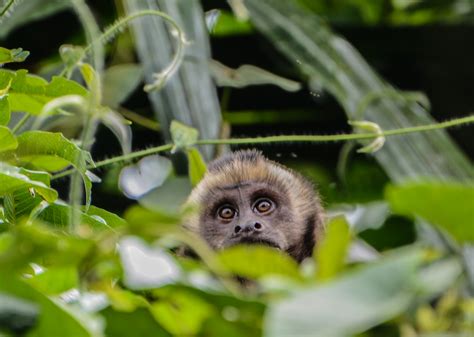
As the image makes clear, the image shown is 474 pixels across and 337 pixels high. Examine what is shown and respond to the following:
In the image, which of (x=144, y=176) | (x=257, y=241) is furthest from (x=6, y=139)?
(x=257, y=241)

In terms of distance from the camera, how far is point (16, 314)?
1.74 ft

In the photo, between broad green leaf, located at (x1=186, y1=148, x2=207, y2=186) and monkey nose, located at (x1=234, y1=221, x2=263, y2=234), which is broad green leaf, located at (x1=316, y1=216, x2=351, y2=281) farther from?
monkey nose, located at (x1=234, y1=221, x2=263, y2=234)

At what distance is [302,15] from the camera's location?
2.52 m

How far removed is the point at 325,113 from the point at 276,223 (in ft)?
2.00

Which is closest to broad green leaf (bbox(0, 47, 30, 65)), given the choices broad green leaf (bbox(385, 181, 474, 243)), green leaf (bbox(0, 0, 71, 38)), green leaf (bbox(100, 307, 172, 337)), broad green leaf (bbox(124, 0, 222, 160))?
green leaf (bbox(100, 307, 172, 337))

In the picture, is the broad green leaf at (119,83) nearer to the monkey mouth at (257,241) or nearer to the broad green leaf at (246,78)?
the broad green leaf at (246,78)

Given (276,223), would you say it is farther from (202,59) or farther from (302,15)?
(302,15)

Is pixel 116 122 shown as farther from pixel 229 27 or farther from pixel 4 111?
pixel 229 27

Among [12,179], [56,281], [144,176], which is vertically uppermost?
[144,176]

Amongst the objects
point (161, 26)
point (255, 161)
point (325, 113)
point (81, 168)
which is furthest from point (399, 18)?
point (81, 168)

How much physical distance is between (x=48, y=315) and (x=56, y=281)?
0.12 metres

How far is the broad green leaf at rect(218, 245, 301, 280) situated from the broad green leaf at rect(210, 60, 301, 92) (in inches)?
59.3

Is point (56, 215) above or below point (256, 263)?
above

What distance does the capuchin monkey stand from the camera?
2.23 metres
